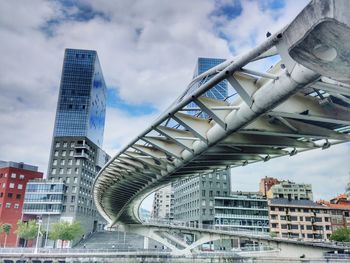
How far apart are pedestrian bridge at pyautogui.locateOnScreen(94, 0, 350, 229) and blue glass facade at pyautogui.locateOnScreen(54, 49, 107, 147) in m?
92.7

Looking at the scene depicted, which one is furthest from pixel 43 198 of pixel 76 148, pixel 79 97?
pixel 79 97

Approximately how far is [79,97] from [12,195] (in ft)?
137

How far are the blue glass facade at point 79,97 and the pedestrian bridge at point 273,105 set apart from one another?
304 feet

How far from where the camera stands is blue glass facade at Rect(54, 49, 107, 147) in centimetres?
11062

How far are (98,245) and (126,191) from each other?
187ft

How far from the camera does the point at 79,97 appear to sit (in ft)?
385

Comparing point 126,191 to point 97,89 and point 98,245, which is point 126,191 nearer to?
point 98,245

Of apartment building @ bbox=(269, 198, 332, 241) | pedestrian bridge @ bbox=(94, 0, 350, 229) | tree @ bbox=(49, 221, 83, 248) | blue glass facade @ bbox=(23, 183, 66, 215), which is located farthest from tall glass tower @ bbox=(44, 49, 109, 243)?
pedestrian bridge @ bbox=(94, 0, 350, 229)

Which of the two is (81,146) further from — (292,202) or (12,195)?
(292,202)

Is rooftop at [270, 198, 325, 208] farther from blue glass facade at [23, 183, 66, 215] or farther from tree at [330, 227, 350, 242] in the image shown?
blue glass facade at [23, 183, 66, 215]

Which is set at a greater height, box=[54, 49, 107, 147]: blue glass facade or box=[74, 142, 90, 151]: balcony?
box=[54, 49, 107, 147]: blue glass facade

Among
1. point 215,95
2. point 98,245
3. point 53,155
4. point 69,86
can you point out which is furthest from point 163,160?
point 69,86

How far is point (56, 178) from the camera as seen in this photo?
96438mm

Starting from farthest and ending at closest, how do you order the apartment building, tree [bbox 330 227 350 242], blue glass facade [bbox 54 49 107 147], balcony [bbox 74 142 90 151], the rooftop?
blue glass facade [bbox 54 49 107 147] < balcony [bbox 74 142 90 151] < the rooftop < the apartment building < tree [bbox 330 227 350 242]
